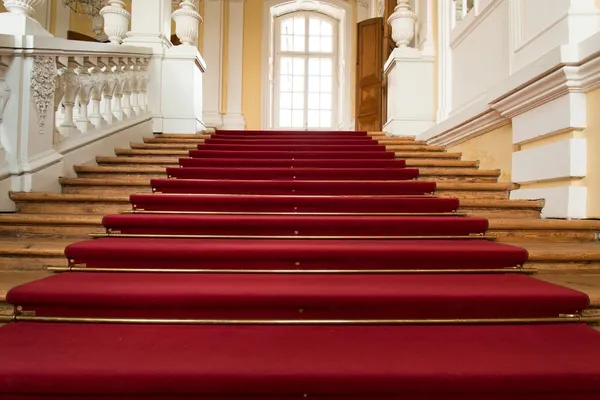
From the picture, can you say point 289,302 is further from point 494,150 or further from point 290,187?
point 494,150

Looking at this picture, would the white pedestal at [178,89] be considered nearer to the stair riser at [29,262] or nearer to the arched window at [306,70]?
the stair riser at [29,262]

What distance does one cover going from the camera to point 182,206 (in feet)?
8.34

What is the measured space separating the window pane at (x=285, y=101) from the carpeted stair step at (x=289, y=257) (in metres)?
7.67

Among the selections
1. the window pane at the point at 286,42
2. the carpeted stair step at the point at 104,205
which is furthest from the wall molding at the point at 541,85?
the window pane at the point at 286,42

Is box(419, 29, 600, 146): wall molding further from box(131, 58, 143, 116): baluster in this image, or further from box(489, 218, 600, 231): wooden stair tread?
box(131, 58, 143, 116): baluster

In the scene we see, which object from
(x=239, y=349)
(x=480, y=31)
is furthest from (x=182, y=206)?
(x=480, y=31)

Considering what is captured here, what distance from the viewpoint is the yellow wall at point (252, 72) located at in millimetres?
8281

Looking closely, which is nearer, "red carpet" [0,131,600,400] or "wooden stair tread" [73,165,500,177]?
"red carpet" [0,131,600,400]

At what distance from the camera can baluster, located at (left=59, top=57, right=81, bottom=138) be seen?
3.00m

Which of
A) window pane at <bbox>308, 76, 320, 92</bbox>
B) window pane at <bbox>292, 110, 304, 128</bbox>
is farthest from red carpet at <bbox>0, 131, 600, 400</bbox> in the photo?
window pane at <bbox>308, 76, 320, 92</bbox>

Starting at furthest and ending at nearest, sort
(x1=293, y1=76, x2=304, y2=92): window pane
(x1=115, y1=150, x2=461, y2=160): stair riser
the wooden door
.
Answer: (x1=293, y1=76, x2=304, y2=92): window pane < the wooden door < (x1=115, y1=150, x2=461, y2=160): stair riser

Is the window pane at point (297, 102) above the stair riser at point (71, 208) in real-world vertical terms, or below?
above

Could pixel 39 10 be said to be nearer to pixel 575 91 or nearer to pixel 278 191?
pixel 278 191

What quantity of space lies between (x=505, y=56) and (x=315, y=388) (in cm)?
324
